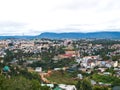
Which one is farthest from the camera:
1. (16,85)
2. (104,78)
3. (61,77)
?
(61,77)

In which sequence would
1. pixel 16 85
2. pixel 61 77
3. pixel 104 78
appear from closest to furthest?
1. pixel 16 85
2. pixel 104 78
3. pixel 61 77

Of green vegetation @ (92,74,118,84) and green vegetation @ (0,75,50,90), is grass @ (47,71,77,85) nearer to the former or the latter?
green vegetation @ (92,74,118,84)

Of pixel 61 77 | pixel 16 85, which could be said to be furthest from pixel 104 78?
pixel 16 85

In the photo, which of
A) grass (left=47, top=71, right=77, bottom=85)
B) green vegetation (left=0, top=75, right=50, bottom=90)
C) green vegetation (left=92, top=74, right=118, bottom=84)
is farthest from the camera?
grass (left=47, top=71, right=77, bottom=85)

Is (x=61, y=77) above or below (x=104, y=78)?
below

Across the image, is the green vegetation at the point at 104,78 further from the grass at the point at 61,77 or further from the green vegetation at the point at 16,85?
the green vegetation at the point at 16,85

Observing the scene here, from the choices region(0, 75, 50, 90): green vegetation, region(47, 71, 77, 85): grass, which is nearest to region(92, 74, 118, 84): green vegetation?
region(47, 71, 77, 85): grass

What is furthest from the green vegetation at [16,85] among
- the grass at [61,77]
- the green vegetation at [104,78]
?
the grass at [61,77]

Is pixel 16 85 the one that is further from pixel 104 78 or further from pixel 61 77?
pixel 61 77

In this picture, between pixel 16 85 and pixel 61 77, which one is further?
→ pixel 61 77

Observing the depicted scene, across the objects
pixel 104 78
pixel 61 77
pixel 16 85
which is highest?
pixel 16 85

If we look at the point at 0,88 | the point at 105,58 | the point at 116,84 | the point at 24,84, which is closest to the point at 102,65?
the point at 105,58
